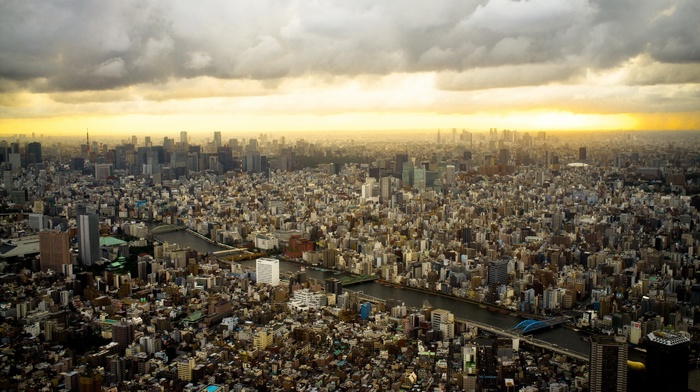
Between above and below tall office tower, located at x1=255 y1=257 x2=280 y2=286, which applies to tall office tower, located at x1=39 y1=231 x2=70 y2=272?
above

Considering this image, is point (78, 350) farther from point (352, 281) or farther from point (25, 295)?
point (352, 281)

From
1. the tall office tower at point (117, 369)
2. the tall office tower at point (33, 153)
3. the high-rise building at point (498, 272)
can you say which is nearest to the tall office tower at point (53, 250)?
the tall office tower at point (33, 153)

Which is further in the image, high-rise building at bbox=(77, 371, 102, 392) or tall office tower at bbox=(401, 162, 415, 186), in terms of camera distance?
tall office tower at bbox=(401, 162, 415, 186)

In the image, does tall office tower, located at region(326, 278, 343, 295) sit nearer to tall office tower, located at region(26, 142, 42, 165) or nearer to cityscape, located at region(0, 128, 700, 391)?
cityscape, located at region(0, 128, 700, 391)

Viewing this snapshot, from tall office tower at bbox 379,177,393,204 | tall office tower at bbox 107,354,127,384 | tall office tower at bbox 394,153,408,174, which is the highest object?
tall office tower at bbox 394,153,408,174

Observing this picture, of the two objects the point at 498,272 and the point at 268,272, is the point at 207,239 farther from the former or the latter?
the point at 498,272

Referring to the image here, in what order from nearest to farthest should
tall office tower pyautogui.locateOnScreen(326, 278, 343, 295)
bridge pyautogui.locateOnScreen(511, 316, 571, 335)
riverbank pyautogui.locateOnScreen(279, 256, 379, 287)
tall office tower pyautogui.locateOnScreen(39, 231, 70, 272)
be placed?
bridge pyautogui.locateOnScreen(511, 316, 571, 335) → tall office tower pyautogui.locateOnScreen(39, 231, 70, 272) → tall office tower pyautogui.locateOnScreen(326, 278, 343, 295) → riverbank pyautogui.locateOnScreen(279, 256, 379, 287)

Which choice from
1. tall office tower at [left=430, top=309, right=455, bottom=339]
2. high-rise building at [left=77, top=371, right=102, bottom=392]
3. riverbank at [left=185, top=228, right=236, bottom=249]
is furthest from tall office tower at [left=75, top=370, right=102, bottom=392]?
riverbank at [left=185, top=228, right=236, bottom=249]

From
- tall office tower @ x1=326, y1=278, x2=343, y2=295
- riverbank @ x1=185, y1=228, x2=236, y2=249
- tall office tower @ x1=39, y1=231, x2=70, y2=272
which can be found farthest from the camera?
riverbank @ x1=185, y1=228, x2=236, y2=249
